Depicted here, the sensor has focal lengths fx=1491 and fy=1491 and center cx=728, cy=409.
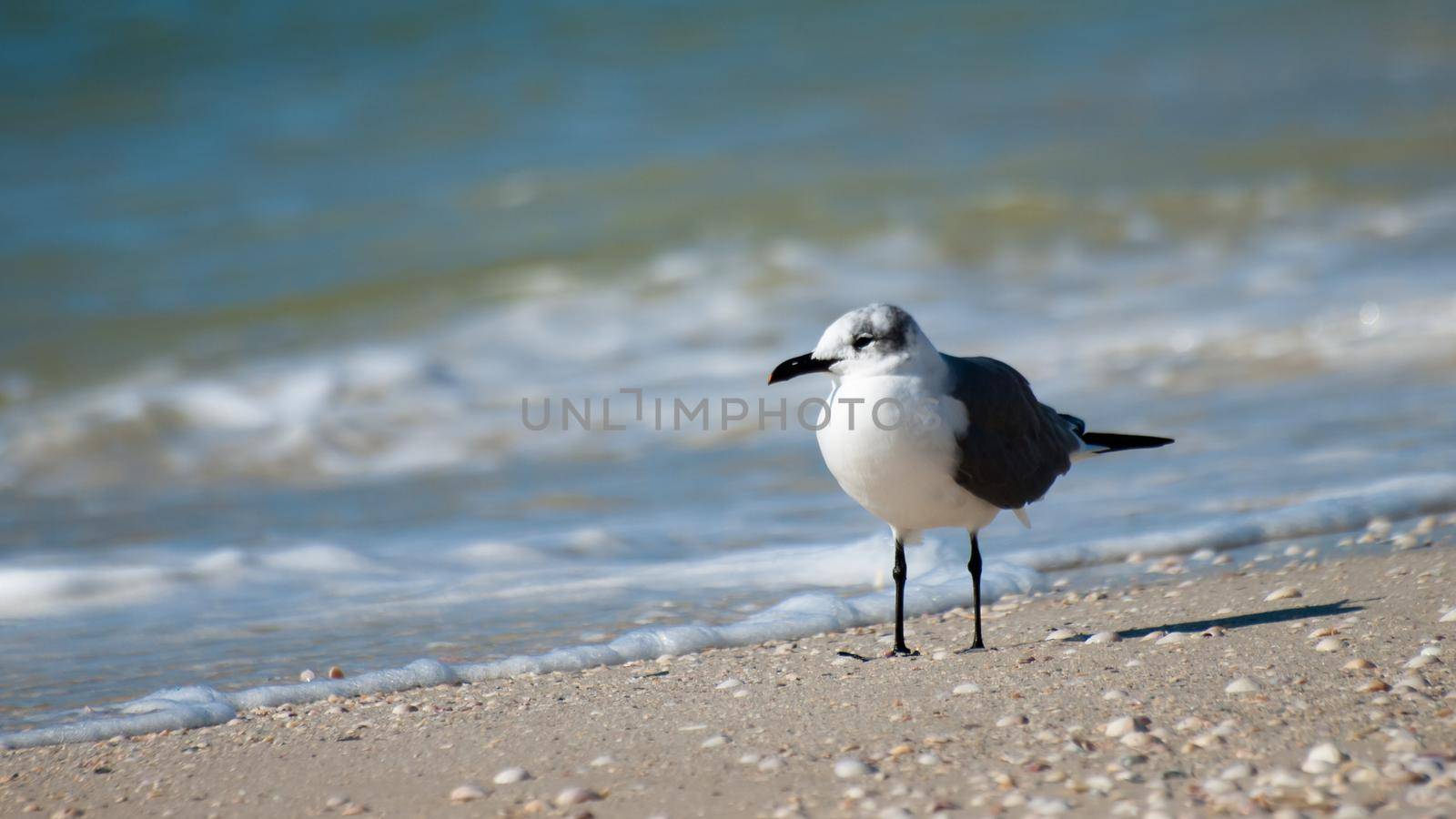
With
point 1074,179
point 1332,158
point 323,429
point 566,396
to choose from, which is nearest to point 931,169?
point 1074,179

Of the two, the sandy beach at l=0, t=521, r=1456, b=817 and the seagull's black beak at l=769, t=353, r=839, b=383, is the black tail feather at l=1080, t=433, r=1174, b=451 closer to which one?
the sandy beach at l=0, t=521, r=1456, b=817

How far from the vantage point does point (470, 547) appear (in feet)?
17.7

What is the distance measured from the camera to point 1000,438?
376cm

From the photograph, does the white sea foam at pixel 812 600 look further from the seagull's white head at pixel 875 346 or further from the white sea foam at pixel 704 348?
the white sea foam at pixel 704 348

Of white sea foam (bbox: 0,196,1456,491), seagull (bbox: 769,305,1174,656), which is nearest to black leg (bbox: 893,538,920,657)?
seagull (bbox: 769,305,1174,656)

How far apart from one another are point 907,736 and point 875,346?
1.01 meters

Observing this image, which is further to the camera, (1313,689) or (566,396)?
(566,396)

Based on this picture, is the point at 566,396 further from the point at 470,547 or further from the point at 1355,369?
the point at 1355,369

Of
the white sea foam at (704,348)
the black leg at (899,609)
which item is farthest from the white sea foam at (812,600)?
the white sea foam at (704,348)

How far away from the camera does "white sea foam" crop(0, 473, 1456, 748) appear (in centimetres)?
364

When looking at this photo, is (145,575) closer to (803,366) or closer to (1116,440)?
(803,366)

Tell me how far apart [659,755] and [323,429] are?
17.2 ft

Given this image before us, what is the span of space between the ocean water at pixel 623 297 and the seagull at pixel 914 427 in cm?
73

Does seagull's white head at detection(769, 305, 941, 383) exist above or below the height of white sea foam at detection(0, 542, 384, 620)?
above
